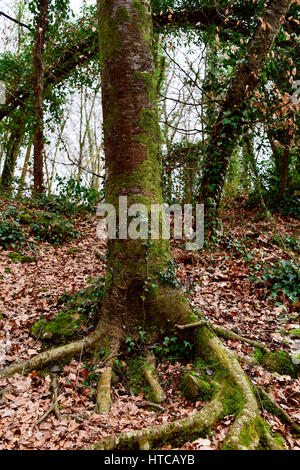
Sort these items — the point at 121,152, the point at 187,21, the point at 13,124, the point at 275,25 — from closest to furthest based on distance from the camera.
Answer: the point at 121,152, the point at 275,25, the point at 187,21, the point at 13,124

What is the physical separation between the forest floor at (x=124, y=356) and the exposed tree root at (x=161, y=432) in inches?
3.6

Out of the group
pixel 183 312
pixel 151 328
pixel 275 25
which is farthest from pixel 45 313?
pixel 275 25

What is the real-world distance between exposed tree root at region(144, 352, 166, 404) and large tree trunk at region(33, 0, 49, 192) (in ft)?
27.8

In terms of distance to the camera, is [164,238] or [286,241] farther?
[286,241]

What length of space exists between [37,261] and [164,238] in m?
4.21

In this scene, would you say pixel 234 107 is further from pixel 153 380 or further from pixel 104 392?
pixel 104 392

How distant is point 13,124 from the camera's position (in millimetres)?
14273

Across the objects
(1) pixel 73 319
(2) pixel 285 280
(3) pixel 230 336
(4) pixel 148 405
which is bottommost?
(4) pixel 148 405

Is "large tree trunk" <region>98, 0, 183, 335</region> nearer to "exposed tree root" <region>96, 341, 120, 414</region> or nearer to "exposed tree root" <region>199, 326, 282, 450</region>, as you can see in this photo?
"exposed tree root" <region>96, 341, 120, 414</region>

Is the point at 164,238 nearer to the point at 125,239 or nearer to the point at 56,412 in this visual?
the point at 125,239

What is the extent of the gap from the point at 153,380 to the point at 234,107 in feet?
20.3

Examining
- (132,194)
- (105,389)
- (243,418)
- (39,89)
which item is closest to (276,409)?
(243,418)

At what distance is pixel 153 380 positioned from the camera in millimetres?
3455

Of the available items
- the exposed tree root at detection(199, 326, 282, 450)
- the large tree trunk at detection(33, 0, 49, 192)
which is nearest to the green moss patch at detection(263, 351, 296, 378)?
the exposed tree root at detection(199, 326, 282, 450)
